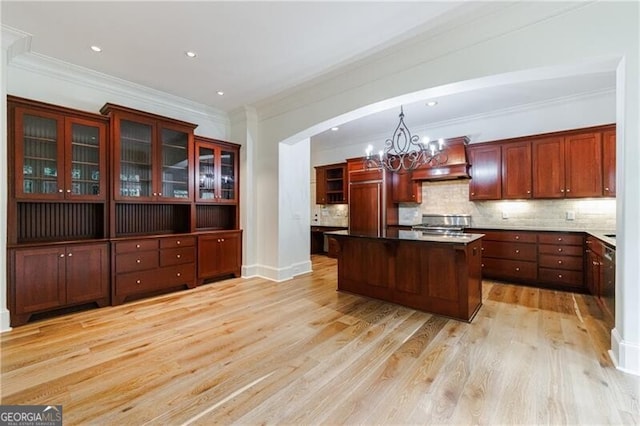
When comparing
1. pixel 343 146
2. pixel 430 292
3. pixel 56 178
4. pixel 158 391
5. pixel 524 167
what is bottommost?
pixel 158 391

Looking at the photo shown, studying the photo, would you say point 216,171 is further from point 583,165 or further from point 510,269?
point 583,165

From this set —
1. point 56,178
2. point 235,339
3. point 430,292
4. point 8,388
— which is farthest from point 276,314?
point 56,178

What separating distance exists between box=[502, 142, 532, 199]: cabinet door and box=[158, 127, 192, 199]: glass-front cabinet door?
207 inches

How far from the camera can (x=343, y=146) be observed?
7.41 meters

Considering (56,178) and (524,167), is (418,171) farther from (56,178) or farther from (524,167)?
(56,178)

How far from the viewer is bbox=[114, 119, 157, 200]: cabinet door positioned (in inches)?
148

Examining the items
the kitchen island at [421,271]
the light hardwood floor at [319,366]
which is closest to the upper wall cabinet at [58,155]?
the light hardwood floor at [319,366]

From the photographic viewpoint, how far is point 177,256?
13.8 feet

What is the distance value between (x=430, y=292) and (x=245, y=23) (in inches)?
137

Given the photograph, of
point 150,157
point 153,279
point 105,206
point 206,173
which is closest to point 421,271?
point 153,279

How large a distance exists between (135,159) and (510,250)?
5894 mm

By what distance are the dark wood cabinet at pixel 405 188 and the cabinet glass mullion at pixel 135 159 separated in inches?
178

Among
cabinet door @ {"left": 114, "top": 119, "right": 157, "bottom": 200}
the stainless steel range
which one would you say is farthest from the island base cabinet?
cabinet door @ {"left": 114, "top": 119, "right": 157, "bottom": 200}

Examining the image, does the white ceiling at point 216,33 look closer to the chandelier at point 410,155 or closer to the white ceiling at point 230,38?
the white ceiling at point 230,38
